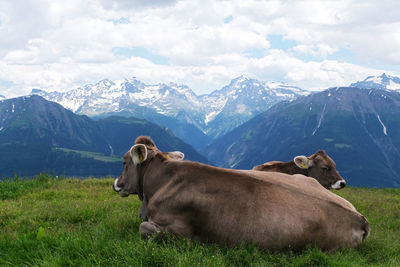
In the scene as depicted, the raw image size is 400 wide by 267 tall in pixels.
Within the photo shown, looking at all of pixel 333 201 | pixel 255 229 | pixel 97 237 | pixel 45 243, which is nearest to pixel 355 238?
pixel 333 201

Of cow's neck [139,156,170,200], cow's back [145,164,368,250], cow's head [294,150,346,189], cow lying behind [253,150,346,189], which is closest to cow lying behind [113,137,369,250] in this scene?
cow's back [145,164,368,250]

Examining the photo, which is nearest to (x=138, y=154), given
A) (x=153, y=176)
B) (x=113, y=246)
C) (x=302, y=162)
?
(x=153, y=176)

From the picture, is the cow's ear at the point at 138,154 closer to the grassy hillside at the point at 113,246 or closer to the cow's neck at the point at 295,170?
the grassy hillside at the point at 113,246

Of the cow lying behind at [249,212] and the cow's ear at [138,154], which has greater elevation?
the cow's ear at [138,154]

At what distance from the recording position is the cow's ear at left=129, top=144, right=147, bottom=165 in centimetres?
870

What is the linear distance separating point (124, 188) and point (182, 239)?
123 inches

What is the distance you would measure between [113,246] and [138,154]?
280 centimetres

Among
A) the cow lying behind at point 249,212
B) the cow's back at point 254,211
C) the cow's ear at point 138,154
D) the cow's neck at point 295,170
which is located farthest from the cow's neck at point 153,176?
the cow's neck at point 295,170

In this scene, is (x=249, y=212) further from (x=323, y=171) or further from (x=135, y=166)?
(x=323, y=171)

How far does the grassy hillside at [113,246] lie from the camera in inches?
237

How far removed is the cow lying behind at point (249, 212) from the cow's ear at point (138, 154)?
47.4 inches

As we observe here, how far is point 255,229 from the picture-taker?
6828 millimetres

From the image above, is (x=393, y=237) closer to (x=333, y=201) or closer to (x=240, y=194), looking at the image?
(x=333, y=201)

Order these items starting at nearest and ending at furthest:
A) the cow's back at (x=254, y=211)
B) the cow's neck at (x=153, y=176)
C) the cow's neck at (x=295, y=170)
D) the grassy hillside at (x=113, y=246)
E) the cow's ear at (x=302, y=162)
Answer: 1. the grassy hillside at (x=113, y=246)
2. the cow's back at (x=254, y=211)
3. the cow's neck at (x=153, y=176)
4. the cow's ear at (x=302, y=162)
5. the cow's neck at (x=295, y=170)
